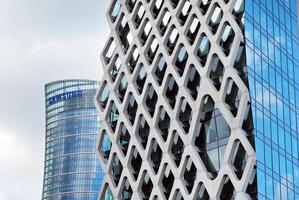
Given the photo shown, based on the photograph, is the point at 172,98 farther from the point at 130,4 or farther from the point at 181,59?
the point at 130,4

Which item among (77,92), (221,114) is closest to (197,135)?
(221,114)

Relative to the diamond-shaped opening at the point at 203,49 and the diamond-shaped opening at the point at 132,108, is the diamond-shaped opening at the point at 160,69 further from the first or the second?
the diamond-shaped opening at the point at 203,49

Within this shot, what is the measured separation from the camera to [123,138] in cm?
6331

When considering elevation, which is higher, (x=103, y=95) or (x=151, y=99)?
(x=103, y=95)

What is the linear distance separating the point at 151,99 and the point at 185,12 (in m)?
8.54

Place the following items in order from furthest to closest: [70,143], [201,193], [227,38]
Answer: [70,143]
[227,38]
[201,193]

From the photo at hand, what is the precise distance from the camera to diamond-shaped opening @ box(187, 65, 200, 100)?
187 ft

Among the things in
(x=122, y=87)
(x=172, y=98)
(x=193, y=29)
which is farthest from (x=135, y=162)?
(x=193, y=29)

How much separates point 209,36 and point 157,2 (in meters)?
11.2

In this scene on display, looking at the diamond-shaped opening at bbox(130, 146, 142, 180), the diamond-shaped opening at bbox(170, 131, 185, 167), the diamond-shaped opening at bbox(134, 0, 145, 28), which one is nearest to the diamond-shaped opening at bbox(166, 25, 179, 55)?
the diamond-shaped opening at bbox(134, 0, 145, 28)

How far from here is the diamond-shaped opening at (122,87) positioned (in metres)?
65.1

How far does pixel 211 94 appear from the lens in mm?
54000

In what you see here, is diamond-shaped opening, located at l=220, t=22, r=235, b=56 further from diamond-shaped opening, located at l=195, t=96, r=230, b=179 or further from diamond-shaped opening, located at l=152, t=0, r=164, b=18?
diamond-shaped opening, located at l=152, t=0, r=164, b=18

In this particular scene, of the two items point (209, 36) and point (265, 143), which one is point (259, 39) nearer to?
point (209, 36)
